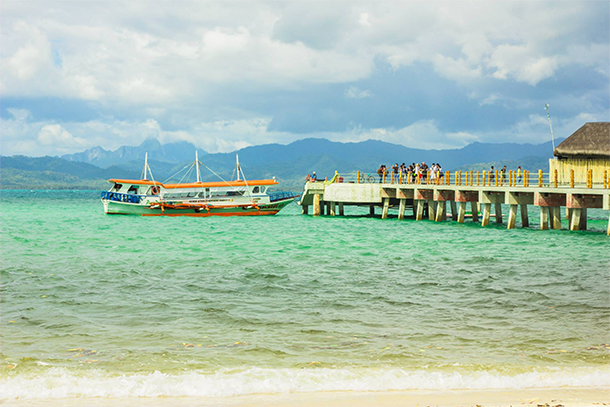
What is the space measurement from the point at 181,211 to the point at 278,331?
4312 centimetres

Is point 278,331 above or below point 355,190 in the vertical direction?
below

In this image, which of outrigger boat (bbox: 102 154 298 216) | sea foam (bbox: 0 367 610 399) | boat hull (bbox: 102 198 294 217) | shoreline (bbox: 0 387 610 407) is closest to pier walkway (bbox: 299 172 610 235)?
boat hull (bbox: 102 198 294 217)

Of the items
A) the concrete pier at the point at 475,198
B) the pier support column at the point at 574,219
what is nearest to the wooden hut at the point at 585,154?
the concrete pier at the point at 475,198

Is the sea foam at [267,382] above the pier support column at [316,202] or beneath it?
beneath

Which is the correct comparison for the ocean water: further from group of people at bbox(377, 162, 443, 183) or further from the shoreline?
group of people at bbox(377, 162, 443, 183)

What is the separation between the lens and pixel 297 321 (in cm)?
1305

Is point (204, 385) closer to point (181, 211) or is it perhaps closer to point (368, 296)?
point (368, 296)

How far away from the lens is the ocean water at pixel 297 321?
30.4 ft

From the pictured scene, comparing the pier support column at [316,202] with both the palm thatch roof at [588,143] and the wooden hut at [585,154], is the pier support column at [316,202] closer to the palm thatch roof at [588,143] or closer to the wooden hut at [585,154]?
the wooden hut at [585,154]

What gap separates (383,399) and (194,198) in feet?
156

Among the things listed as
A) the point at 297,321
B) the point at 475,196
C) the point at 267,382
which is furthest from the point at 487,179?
the point at 267,382

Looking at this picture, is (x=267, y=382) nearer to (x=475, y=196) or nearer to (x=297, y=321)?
(x=297, y=321)

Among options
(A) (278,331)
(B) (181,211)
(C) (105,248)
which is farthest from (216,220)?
(A) (278,331)

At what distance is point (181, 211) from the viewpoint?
→ 177 feet
